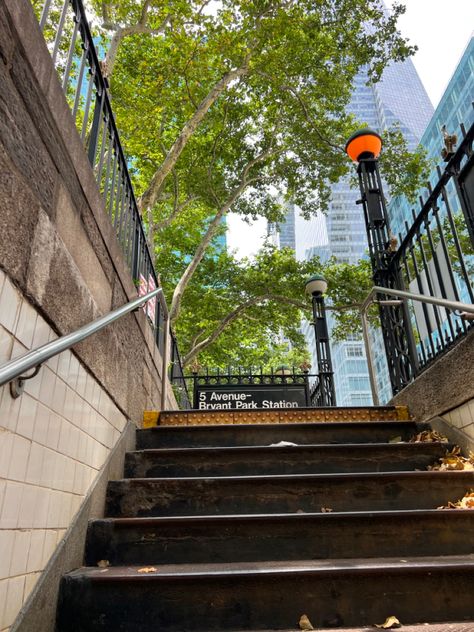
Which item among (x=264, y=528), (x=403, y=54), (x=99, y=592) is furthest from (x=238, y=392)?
(x=403, y=54)

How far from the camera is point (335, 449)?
279 cm

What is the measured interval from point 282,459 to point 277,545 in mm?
747

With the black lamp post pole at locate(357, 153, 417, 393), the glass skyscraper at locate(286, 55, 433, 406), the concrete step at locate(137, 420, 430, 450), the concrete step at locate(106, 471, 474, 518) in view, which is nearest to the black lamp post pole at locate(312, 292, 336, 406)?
the black lamp post pole at locate(357, 153, 417, 393)

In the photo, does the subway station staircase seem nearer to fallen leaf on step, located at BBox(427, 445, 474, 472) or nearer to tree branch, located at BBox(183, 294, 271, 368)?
fallen leaf on step, located at BBox(427, 445, 474, 472)

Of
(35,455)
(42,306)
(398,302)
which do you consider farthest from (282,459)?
(398,302)

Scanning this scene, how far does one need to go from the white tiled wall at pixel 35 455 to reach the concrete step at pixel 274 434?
1.05 metres

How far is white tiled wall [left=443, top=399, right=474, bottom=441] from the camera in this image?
2629 mm

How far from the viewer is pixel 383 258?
4461 millimetres

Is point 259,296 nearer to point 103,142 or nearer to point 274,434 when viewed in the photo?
point 274,434

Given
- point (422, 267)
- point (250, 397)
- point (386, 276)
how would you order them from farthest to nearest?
point (250, 397), point (386, 276), point (422, 267)

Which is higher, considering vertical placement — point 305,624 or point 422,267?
point 422,267

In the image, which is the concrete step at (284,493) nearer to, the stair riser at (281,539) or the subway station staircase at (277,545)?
the subway station staircase at (277,545)

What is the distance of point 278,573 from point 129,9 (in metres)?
9.90

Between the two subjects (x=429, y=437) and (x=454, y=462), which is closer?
(x=454, y=462)
